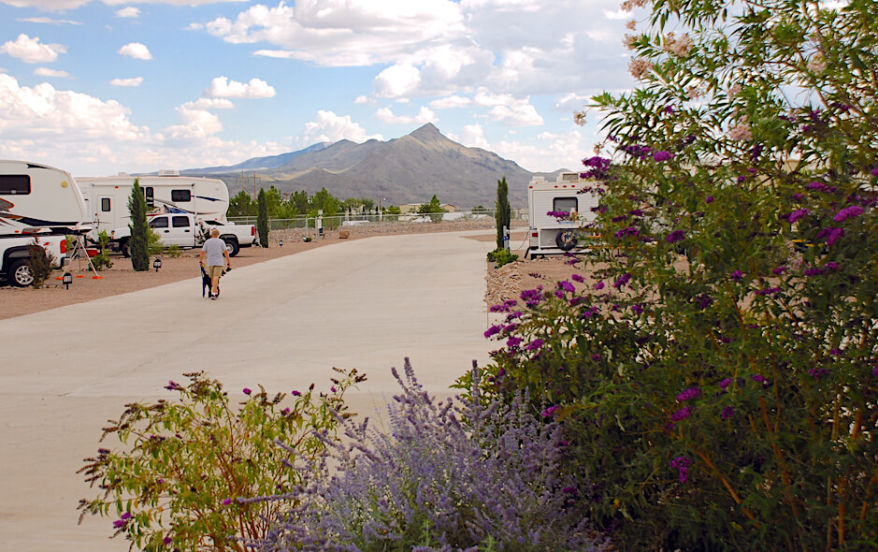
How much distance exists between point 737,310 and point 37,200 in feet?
69.2

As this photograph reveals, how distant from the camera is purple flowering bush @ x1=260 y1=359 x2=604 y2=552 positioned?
8.91 feet

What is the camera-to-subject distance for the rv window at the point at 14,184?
66.3ft

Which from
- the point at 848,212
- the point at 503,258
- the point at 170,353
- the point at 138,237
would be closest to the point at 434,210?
the point at 138,237

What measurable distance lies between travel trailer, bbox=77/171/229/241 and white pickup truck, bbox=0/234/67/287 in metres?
11.0

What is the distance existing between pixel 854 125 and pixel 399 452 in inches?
79.9

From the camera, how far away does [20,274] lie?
62.7 ft

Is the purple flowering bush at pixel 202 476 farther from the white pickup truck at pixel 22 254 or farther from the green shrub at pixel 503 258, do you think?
the green shrub at pixel 503 258

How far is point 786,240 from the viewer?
2.77 metres

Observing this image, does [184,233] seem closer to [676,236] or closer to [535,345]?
[535,345]

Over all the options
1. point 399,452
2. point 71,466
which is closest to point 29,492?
point 71,466

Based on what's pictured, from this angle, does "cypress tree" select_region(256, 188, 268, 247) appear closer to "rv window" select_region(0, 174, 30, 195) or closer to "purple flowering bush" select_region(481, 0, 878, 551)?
"rv window" select_region(0, 174, 30, 195)

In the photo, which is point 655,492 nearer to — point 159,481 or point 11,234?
point 159,481

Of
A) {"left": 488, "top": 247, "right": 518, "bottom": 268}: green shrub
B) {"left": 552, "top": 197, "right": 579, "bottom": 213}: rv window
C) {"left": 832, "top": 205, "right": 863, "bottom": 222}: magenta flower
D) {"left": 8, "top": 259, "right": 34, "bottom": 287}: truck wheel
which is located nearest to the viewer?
{"left": 832, "top": 205, "right": 863, "bottom": 222}: magenta flower

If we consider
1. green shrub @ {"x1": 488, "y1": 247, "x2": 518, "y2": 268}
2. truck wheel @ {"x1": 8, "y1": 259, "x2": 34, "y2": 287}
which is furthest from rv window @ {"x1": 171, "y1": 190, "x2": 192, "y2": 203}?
green shrub @ {"x1": 488, "y1": 247, "x2": 518, "y2": 268}
